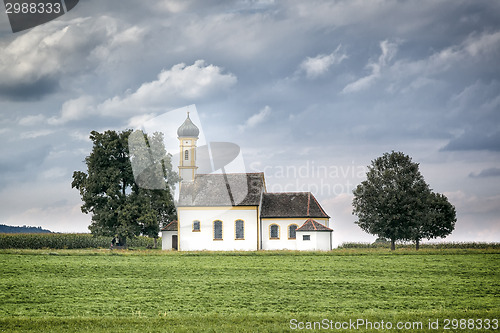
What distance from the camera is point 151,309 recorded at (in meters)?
18.3

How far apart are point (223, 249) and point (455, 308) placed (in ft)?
126

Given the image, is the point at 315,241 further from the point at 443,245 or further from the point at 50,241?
the point at 50,241

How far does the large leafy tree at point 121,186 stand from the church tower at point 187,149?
3.12 metres

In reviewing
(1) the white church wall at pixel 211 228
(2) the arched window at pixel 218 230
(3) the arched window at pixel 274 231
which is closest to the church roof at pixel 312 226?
(3) the arched window at pixel 274 231

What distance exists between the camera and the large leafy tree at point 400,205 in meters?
54.9

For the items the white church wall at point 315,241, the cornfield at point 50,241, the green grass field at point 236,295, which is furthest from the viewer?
the cornfield at point 50,241

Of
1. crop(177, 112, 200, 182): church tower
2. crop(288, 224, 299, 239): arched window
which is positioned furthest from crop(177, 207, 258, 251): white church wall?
crop(177, 112, 200, 182): church tower

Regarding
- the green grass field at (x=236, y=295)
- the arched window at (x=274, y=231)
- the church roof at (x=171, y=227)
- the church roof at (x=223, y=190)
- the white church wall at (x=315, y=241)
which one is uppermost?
the church roof at (x=223, y=190)

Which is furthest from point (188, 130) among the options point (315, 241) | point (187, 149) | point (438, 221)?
point (438, 221)

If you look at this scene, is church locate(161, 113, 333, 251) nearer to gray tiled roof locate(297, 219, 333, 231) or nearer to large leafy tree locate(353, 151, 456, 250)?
gray tiled roof locate(297, 219, 333, 231)

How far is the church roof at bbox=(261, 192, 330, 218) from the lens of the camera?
5534 centimetres

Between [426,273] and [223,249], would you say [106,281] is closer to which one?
[426,273]

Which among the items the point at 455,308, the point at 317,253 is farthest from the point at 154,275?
the point at 317,253

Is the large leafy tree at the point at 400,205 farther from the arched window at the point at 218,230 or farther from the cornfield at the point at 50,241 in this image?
the cornfield at the point at 50,241
